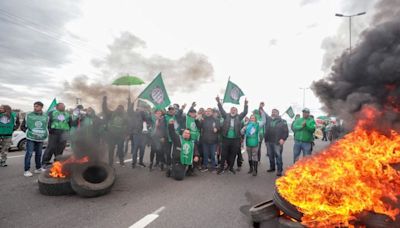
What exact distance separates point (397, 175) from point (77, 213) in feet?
15.3

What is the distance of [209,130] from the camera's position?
9.30 m

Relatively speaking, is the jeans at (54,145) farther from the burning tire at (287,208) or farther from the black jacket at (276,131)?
the burning tire at (287,208)

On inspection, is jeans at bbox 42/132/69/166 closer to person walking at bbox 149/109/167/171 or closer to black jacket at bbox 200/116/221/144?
person walking at bbox 149/109/167/171

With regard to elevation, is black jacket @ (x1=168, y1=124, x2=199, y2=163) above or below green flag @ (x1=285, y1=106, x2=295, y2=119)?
below

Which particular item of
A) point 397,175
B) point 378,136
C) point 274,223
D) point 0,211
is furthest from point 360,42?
point 0,211

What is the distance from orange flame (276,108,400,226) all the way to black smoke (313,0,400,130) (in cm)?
17

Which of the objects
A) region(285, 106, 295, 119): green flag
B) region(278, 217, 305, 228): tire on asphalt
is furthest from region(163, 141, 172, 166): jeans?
region(285, 106, 295, 119): green flag

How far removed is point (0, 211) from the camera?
495cm

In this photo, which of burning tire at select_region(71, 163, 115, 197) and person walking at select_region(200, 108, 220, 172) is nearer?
burning tire at select_region(71, 163, 115, 197)

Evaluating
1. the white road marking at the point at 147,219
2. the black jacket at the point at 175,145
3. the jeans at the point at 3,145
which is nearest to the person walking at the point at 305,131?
the black jacket at the point at 175,145

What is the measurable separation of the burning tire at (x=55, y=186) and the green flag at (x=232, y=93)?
624 cm

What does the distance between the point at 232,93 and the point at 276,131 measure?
2742mm

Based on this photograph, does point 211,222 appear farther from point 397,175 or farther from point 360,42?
point 360,42

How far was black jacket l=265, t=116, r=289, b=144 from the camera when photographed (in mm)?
8789
